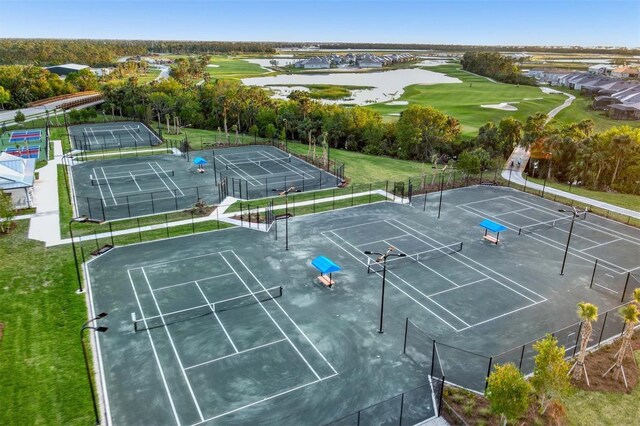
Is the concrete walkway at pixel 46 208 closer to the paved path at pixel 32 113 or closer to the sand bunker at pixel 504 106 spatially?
the paved path at pixel 32 113

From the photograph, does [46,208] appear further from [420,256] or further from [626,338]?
[626,338]

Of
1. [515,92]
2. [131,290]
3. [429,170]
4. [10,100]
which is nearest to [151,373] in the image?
[131,290]

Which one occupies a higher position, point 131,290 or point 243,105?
point 243,105

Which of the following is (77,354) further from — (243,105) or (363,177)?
(243,105)

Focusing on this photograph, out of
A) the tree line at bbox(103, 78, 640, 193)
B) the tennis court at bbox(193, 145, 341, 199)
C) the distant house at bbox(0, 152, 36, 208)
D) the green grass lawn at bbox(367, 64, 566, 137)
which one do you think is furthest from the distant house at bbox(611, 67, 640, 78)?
the distant house at bbox(0, 152, 36, 208)

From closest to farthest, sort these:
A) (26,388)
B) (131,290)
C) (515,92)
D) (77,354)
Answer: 1. (26,388)
2. (77,354)
3. (131,290)
4. (515,92)

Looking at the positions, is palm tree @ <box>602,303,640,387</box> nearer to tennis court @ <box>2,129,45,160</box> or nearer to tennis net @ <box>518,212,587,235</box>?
tennis net @ <box>518,212,587,235</box>
